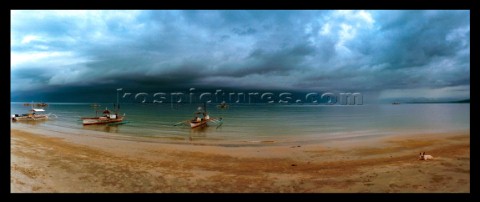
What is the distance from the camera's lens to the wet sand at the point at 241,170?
1084 cm

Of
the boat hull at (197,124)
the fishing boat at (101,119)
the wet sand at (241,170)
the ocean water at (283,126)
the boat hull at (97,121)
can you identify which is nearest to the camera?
the wet sand at (241,170)

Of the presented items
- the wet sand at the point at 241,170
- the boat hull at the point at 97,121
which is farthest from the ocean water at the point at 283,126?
the wet sand at the point at 241,170

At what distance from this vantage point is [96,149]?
19.1 m

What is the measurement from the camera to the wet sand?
10.8 metres

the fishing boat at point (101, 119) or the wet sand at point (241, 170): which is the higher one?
the fishing boat at point (101, 119)

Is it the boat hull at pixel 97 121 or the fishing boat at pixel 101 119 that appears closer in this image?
the boat hull at pixel 97 121

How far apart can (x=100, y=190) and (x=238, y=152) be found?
9202mm

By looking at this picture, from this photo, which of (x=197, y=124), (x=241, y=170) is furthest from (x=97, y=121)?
(x=241, y=170)

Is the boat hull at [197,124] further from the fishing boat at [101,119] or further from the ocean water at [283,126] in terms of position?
the fishing boat at [101,119]

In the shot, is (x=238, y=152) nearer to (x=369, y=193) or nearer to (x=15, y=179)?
(x=369, y=193)

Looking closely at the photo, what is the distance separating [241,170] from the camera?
13344 mm

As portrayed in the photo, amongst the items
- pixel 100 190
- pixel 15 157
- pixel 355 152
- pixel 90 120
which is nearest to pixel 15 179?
pixel 100 190

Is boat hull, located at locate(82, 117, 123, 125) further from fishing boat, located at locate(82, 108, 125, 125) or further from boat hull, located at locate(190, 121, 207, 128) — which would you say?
boat hull, located at locate(190, 121, 207, 128)

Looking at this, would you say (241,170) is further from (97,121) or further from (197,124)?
(97,121)
